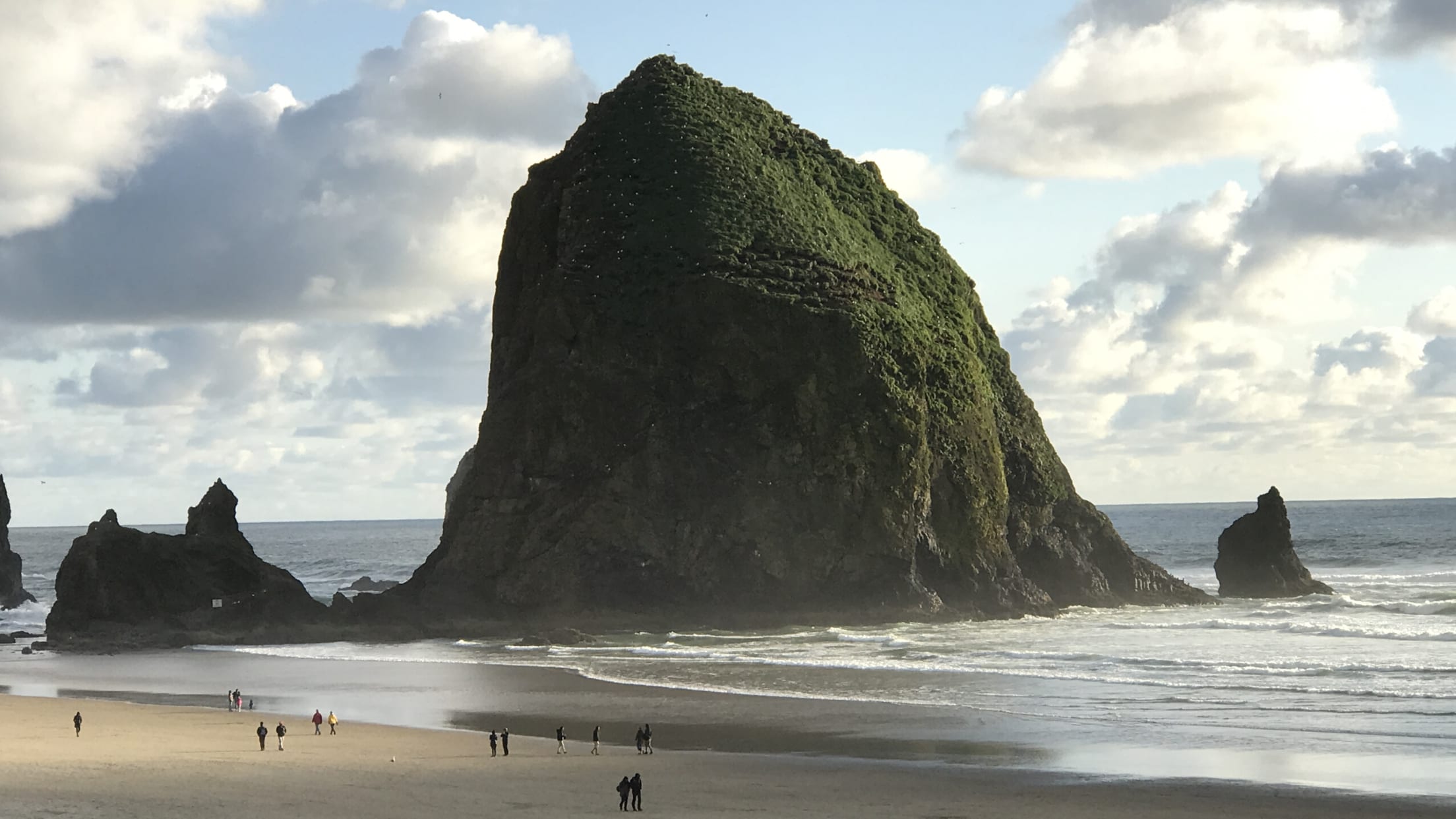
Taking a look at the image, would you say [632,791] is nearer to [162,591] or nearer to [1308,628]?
[1308,628]

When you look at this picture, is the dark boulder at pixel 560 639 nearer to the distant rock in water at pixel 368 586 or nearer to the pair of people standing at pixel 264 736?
the pair of people standing at pixel 264 736

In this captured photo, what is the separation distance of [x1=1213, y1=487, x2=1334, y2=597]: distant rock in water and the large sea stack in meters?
5.39

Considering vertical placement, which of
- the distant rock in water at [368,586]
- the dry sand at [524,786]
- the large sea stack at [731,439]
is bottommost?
the dry sand at [524,786]

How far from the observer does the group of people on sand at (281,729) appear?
32.0m

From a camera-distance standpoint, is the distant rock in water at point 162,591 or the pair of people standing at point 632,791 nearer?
the pair of people standing at point 632,791

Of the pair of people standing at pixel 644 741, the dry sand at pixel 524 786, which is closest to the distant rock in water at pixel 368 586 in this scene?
the dry sand at pixel 524 786

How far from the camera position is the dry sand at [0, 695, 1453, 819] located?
24.3 m

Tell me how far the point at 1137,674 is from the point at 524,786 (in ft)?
70.1

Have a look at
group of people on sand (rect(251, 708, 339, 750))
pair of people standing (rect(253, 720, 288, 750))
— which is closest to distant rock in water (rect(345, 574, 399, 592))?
group of people on sand (rect(251, 708, 339, 750))

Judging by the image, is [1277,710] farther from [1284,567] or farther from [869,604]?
[1284,567]

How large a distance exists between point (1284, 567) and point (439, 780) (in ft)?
187

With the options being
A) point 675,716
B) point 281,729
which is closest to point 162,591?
point 281,729

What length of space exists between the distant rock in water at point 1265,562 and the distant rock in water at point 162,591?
45544 millimetres

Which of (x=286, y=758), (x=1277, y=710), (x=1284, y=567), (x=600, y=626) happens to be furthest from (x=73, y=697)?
(x=1284, y=567)
